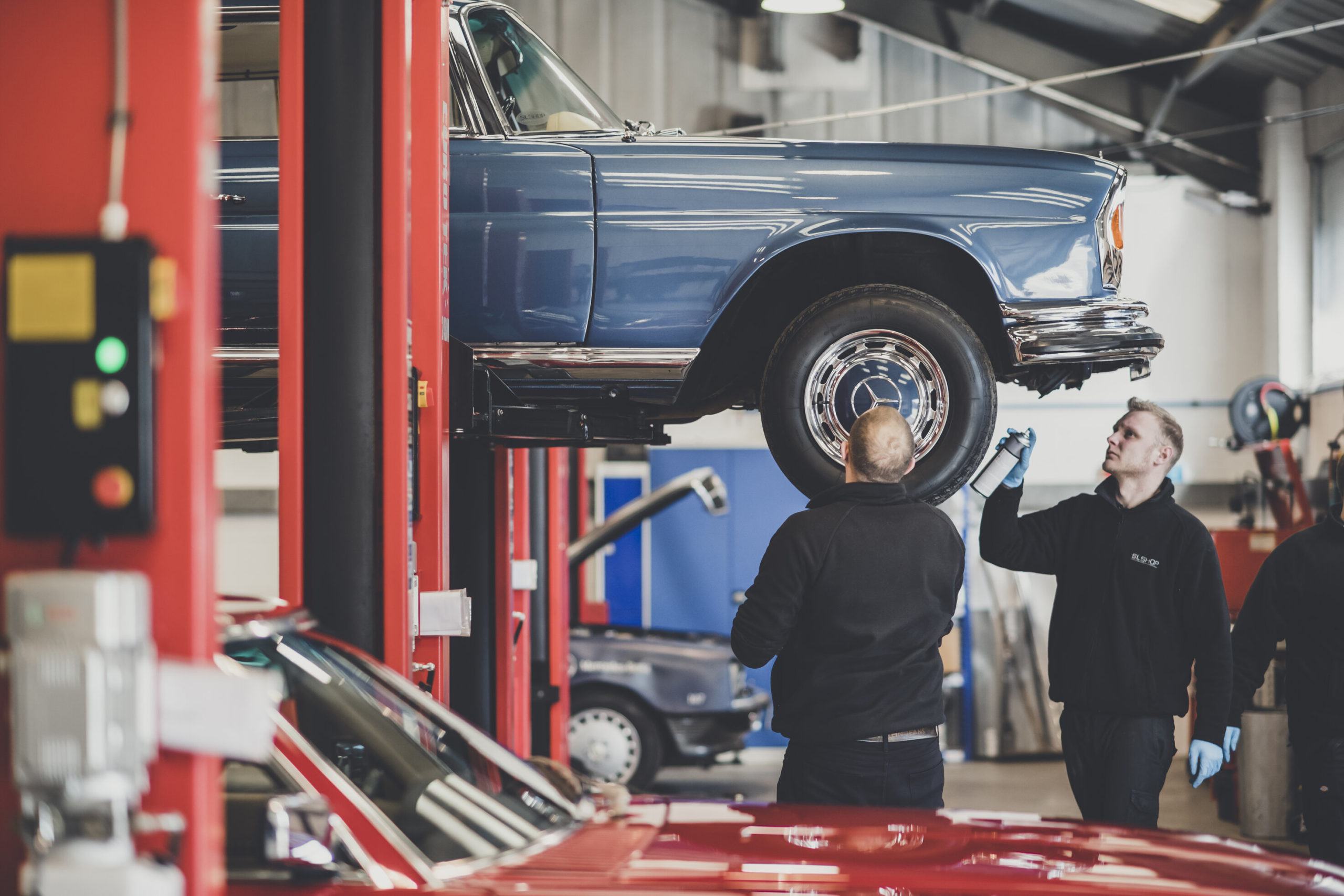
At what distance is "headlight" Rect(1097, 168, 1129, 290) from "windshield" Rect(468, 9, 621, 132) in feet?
5.50

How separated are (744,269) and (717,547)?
22.4ft

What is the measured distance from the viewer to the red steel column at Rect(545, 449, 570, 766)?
21.9ft

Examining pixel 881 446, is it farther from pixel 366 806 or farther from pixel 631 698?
pixel 631 698

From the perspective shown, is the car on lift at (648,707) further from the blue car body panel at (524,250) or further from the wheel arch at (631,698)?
the blue car body panel at (524,250)

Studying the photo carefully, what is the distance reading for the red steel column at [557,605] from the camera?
6672mm

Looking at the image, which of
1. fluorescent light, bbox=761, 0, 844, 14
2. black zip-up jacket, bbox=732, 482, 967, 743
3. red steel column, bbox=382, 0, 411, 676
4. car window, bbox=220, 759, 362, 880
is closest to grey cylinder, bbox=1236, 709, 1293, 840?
fluorescent light, bbox=761, 0, 844, 14

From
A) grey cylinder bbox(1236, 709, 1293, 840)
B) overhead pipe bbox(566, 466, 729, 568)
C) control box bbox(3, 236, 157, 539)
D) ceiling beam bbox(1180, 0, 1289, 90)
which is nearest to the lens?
control box bbox(3, 236, 157, 539)

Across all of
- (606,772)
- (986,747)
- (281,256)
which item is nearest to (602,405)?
(281,256)

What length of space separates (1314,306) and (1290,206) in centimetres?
91

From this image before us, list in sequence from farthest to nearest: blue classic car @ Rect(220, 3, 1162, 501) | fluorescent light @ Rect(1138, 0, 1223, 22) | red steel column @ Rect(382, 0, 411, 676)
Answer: fluorescent light @ Rect(1138, 0, 1223, 22) < blue classic car @ Rect(220, 3, 1162, 501) < red steel column @ Rect(382, 0, 411, 676)

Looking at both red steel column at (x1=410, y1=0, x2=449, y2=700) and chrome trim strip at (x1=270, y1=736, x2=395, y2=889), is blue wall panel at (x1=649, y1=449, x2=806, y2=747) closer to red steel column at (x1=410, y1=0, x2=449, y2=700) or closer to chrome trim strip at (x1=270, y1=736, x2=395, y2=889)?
red steel column at (x1=410, y1=0, x2=449, y2=700)

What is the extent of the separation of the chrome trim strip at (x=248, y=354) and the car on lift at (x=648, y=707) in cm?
468

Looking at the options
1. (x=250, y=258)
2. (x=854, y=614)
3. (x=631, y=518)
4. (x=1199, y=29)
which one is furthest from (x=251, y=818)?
(x=1199, y=29)

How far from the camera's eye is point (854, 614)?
3172 millimetres
